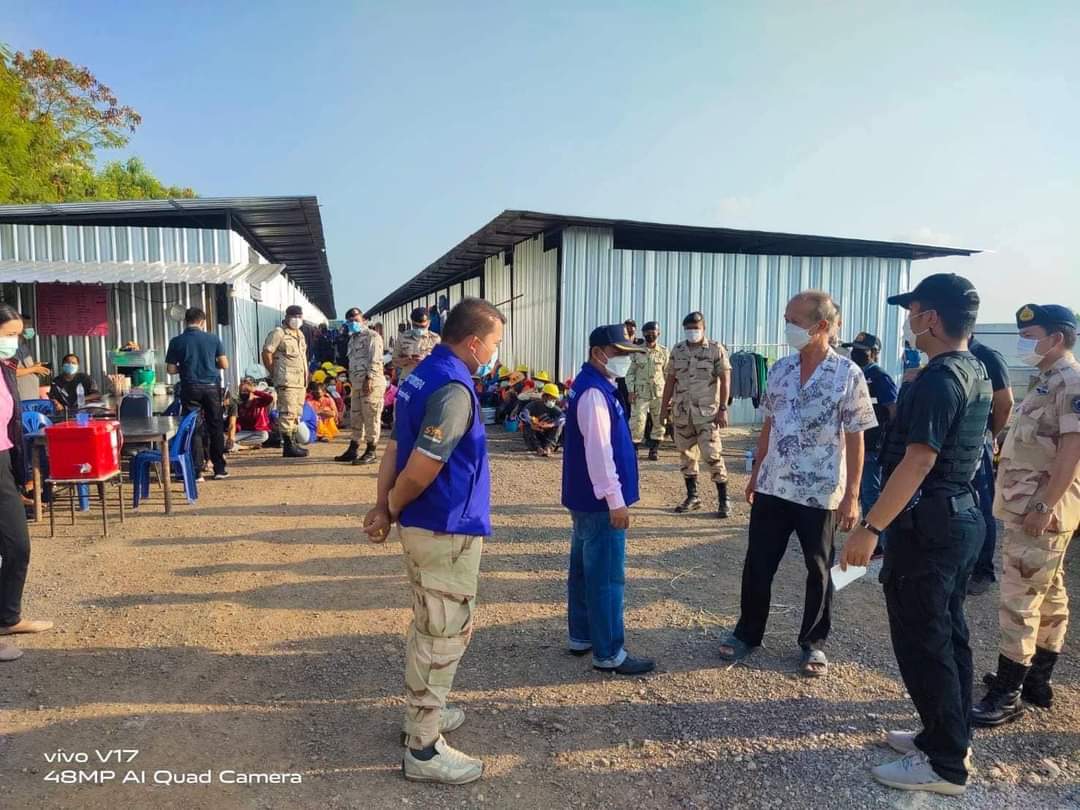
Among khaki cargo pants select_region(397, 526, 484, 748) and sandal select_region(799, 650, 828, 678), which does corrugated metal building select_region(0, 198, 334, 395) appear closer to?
khaki cargo pants select_region(397, 526, 484, 748)

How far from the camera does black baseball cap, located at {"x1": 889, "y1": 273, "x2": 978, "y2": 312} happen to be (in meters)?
2.77

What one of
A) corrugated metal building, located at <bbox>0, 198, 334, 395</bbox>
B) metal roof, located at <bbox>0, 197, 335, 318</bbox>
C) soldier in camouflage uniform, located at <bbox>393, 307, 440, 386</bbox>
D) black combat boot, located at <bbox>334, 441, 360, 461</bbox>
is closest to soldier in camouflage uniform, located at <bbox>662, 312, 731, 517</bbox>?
soldier in camouflage uniform, located at <bbox>393, 307, 440, 386</bbox>

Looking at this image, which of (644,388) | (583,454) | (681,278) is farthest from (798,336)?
(681,278)

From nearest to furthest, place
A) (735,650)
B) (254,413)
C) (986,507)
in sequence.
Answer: (735,650) < (986,507) < (254,413)

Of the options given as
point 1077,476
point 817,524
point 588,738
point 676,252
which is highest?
point 676,252

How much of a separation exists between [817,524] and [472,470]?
195cm

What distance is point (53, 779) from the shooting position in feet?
9.27

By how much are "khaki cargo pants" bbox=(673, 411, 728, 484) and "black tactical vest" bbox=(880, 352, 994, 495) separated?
13.4 feet

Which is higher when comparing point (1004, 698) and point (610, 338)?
point (610, 338)

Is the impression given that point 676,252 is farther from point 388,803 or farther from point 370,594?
point 388,803

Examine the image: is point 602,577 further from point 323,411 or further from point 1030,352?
point 323,411

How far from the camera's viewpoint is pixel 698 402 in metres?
6.98

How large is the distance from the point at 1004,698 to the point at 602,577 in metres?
1.93

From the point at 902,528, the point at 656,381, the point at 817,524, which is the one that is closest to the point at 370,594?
the point at 817,524
